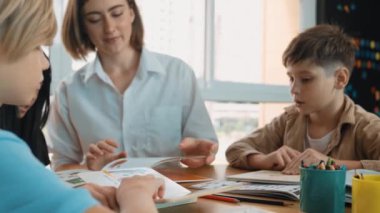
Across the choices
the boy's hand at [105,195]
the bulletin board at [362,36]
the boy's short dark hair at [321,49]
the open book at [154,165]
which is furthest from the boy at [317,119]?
the bulletin board at [362,36]

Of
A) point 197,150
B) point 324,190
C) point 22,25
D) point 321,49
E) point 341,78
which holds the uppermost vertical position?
point 22,25

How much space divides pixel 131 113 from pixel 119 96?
77mm

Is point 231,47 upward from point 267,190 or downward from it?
upward

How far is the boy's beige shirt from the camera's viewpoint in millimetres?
1486

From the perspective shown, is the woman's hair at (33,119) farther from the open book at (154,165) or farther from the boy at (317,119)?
the boy at (317,119)

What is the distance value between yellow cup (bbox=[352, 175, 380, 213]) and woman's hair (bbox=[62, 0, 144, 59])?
1212mm

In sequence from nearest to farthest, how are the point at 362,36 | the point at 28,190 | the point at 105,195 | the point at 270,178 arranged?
the point at 28,190
the point at 105,195
the point at 270,178
the point at 362,36

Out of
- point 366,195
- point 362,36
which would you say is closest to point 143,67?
point 366,195

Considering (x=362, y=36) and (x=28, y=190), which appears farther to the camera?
(x=362, y=36)

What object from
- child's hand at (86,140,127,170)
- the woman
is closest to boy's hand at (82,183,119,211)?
child's hand at (86,140,127,170)

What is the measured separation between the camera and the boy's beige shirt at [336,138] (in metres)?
1.49

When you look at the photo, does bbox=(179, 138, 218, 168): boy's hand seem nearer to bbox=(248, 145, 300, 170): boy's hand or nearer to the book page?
bbox=(248, 145, 300, 170): boy's hand

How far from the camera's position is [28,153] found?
2.07ft

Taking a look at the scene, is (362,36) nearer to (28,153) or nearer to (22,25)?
(22,25)
